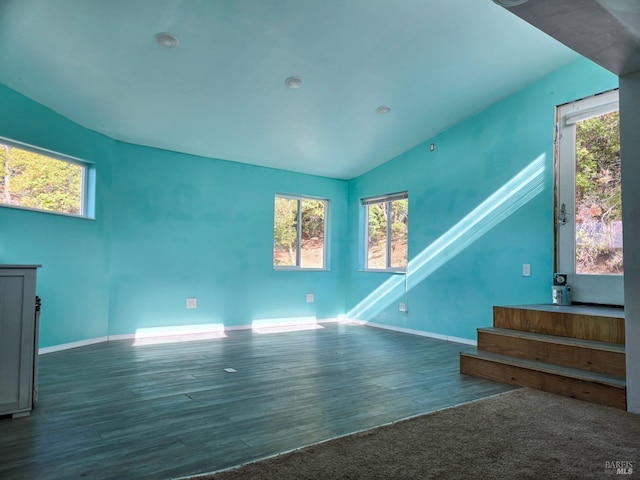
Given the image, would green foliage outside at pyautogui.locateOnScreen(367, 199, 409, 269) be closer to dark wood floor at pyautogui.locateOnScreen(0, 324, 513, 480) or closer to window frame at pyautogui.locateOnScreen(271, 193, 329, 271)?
window frame at pyautogui.locateOnScreen(271, 193, 329, 271)

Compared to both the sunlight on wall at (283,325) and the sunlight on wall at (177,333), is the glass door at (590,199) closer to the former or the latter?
the sunlight on wall at (283,325)

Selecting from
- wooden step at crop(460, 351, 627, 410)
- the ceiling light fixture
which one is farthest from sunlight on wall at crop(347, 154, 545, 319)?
the ceiling light fixture

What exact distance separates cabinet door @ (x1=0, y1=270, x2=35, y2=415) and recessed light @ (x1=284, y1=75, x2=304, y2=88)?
2.69 m

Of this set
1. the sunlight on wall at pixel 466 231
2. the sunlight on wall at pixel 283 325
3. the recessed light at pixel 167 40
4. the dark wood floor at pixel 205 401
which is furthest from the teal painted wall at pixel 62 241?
the sunlight on wall at pixel 466 231

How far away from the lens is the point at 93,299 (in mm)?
4566

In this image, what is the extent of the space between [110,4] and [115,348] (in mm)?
3217

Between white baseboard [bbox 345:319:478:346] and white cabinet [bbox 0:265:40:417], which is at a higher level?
white cabinet [bbox 0:265:40:417]

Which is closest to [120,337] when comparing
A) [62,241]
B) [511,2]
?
[62,241]

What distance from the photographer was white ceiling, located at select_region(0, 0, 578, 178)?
3.02 m

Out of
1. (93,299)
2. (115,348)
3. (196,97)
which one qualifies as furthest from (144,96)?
(115,348)

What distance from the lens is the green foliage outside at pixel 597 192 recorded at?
3.73 m

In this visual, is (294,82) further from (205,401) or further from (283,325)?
(283,325)

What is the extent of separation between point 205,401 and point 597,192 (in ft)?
12.6

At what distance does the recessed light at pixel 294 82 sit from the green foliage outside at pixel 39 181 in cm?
254
